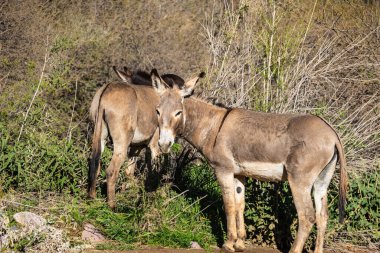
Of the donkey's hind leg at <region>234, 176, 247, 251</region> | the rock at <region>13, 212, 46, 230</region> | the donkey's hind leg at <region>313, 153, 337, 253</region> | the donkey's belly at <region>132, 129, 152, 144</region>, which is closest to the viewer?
the rock at <region>13, 212, 46, 230</region>

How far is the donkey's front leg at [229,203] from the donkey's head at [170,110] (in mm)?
697

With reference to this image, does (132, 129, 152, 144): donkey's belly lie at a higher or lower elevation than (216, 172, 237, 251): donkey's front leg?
higher

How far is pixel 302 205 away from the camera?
6.55 meters

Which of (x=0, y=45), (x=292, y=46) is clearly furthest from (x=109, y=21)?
(x=292, y=46)

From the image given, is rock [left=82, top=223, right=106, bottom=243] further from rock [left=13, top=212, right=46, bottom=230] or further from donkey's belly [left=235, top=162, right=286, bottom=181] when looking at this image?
donkey's belly [left=235, top=162, right=286, bottom=181]

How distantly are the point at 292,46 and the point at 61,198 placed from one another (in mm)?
4135

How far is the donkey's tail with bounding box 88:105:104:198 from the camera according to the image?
7551 mm

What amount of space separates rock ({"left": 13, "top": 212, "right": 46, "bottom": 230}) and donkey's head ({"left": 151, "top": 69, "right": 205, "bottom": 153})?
5.03 feet

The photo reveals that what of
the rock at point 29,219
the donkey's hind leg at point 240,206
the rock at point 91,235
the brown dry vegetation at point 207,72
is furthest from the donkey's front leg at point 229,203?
the rock at point 29,219

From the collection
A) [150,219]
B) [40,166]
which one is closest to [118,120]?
[40,166]

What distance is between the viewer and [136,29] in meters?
13.2

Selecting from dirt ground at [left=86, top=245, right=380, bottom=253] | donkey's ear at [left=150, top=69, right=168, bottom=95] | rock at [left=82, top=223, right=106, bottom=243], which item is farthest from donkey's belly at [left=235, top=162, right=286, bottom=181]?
rock at [left=82, top=223, right=106, bottom=243]

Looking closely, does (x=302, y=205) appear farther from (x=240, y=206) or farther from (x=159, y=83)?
(x=159, y=83)

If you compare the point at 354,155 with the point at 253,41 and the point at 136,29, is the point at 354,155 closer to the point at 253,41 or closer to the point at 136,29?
the point at 253,41
